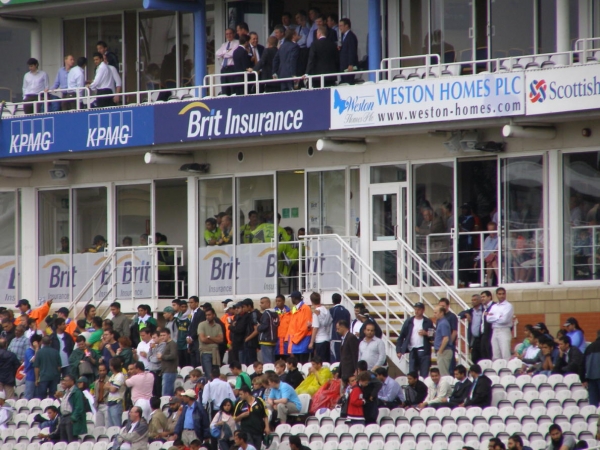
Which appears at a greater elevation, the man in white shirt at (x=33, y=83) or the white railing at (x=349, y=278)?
the man in white shirt at (x=33, y=83)

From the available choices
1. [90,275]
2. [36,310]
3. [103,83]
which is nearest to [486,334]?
[36,310]

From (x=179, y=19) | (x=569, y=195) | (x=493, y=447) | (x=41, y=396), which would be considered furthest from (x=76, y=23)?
(x=493, y=447)

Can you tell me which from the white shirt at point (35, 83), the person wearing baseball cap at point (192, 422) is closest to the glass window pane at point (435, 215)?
the person wearing baseball cap at point (192, 422)

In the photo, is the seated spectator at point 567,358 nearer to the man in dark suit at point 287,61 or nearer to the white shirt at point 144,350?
the white shirt at point 144,350

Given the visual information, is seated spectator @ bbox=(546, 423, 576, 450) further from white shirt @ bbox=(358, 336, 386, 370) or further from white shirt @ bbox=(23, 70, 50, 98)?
white shirt @ bbox=(23, 70, 50, 98)

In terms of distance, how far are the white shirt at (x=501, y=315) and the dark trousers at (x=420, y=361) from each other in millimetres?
1107

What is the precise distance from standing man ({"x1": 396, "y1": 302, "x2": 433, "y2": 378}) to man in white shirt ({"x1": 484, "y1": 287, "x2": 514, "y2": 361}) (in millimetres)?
977

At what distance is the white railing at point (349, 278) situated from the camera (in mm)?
22359

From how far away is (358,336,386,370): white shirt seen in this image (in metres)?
20.0

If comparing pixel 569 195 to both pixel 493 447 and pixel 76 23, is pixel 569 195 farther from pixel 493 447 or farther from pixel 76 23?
pixel 76 23

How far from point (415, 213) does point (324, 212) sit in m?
1.89

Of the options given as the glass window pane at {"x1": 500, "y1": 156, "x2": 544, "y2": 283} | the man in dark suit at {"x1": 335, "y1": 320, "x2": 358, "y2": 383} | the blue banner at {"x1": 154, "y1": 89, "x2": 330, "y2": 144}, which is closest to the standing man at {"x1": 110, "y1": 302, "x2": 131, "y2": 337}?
the blue banner at {"x1": 154, "y1": 89, "x2": 330, "y2": 144}

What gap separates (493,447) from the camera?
16875 mm

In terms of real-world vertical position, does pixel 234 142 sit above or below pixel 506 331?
above
